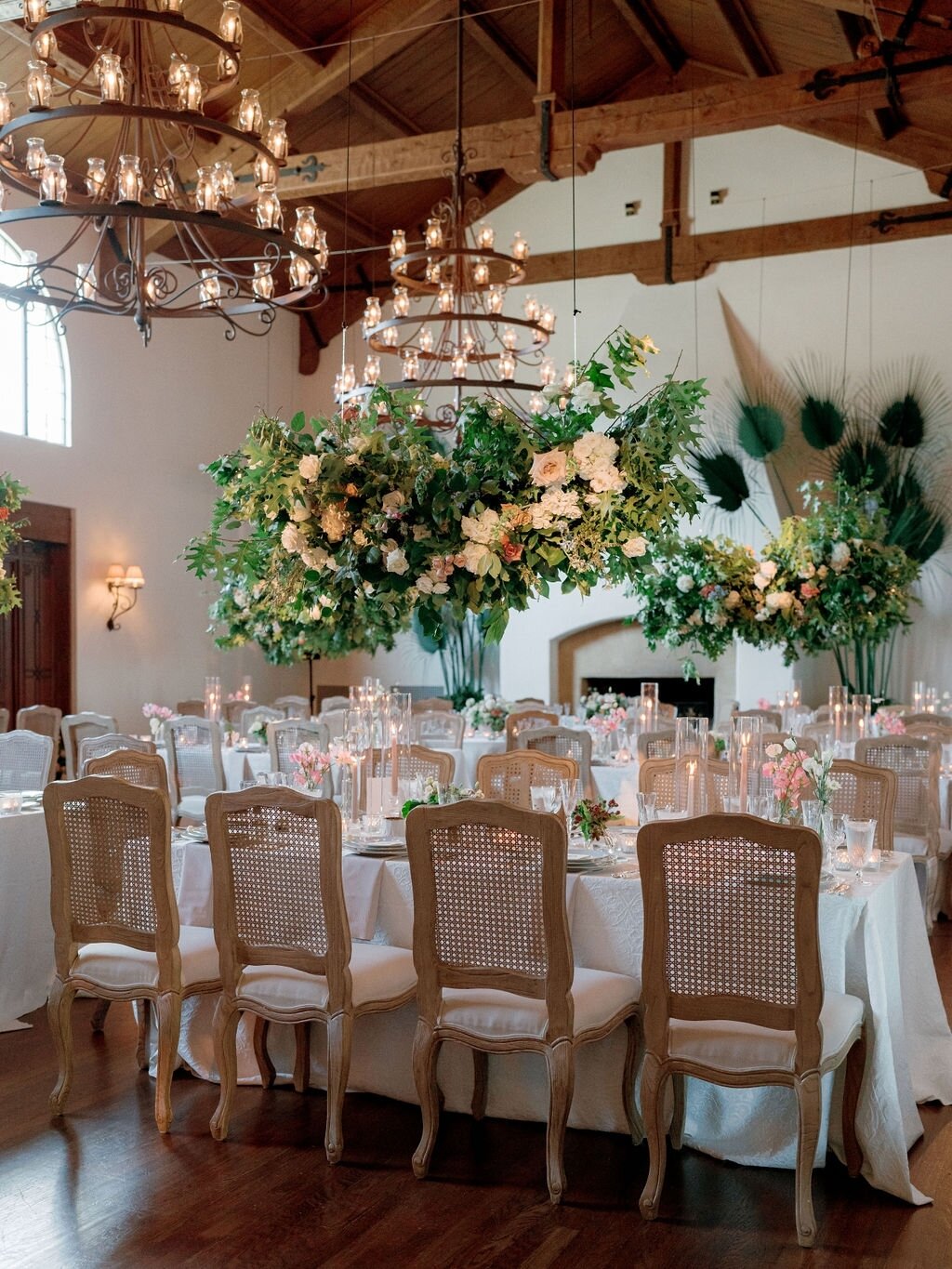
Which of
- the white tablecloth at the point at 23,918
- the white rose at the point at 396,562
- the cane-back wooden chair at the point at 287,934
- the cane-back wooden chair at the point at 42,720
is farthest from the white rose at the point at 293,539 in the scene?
the cane-back wooden chair at the point at 42,720

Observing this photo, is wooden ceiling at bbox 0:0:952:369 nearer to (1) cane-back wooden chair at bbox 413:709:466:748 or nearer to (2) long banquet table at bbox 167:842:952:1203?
(1) cane-back wooden chair at bbox 413:709:466:748

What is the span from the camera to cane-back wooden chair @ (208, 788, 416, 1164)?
3570mm

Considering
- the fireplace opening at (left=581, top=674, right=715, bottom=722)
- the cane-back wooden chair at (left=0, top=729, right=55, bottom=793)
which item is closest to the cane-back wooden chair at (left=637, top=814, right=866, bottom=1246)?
the cane-back wooden chair at (left=0, top=729, right=55, bottom=793)

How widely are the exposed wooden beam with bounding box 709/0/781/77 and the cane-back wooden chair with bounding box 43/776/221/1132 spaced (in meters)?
9.29

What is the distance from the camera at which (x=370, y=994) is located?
3.66 meters

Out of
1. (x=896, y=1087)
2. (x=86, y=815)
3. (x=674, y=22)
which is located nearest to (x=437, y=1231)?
(x=896, y=1087)

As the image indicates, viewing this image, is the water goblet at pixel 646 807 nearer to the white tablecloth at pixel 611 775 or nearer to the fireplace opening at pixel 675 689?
the white tablecloth at pixel 611 775

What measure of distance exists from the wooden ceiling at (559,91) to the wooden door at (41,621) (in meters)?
2.74

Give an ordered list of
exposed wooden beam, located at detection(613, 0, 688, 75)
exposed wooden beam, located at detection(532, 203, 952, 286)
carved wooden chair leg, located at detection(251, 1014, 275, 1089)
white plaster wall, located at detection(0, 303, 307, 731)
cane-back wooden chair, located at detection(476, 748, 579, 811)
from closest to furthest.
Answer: carved wooden chair leg, located at detection(251, 1014, 275, 1089), cane-back wooden chair, located at detection(476, 748, 579, 811), white plaster wall, located at detection(0, 303, 307, 731), exposed wooden beam, located at detection(613, 0, 688, 75), exposed wooden beam, located at detection(532, 203, 952, 286)

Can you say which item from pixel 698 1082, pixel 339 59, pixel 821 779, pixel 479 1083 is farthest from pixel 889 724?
pixel 339 59

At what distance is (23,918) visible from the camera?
5.08 m

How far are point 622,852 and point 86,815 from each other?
1690 mm

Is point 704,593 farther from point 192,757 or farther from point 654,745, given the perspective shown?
point 192,757

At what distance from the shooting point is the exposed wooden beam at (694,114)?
867cm
